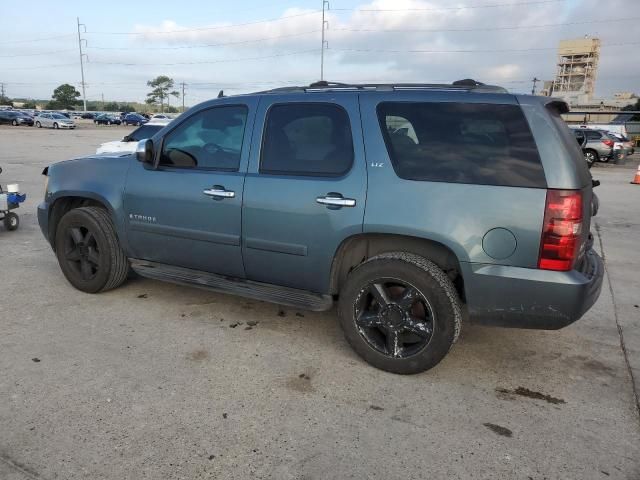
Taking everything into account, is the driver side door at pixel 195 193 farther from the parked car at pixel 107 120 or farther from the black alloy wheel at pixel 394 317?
the parked car at pixel 107 120

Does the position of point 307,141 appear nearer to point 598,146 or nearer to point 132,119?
point 598,146

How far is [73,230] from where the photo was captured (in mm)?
4613

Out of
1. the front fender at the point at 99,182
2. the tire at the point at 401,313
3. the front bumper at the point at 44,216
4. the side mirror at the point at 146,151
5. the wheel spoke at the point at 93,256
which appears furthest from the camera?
the front bumper at the point at 44,216

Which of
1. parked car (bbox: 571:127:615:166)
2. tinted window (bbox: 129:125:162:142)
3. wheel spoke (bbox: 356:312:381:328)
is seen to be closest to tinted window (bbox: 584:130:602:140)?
parked car (bbox: 571:127:615:166)

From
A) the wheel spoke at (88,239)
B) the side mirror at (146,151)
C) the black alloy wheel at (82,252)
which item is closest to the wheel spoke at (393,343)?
the side mirror at (146,151)

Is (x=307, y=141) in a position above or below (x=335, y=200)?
above

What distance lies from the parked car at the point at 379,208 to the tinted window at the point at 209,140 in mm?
12

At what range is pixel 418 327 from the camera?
10.7ft

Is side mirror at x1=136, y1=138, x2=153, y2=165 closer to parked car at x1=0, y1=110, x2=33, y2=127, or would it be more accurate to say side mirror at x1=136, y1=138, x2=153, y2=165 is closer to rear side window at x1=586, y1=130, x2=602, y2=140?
rear side window at x1=586, y1=130, x2=602, y2=140

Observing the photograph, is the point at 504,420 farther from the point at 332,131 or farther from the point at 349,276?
the point at 332,131

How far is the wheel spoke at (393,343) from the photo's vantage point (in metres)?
3.33

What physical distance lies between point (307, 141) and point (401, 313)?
139 cm

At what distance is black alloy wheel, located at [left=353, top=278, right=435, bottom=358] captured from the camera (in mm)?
3252

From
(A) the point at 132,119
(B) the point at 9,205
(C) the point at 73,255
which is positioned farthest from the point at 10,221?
(A) the point at 132,119
